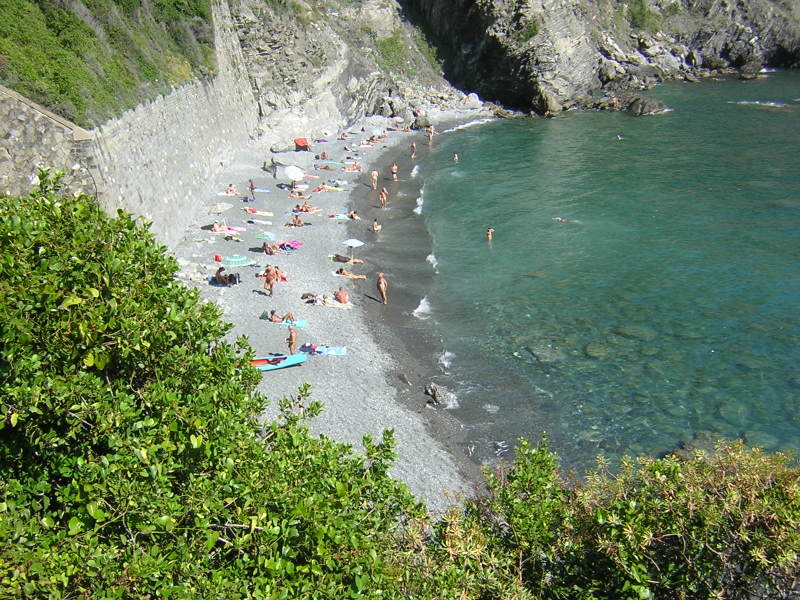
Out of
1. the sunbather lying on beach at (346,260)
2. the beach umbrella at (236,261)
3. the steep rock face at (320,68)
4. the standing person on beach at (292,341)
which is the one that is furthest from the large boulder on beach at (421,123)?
the standing person on beach at (292,341)

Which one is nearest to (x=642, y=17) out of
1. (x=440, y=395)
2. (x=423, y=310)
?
(x=423, y=310)

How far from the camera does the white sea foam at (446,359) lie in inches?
930

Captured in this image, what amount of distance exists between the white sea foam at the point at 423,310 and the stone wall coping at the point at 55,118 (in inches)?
592

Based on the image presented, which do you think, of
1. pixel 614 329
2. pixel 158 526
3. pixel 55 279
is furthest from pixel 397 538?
pixel 614 329

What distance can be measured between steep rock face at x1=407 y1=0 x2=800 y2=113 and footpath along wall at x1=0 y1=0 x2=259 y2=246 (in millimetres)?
34733

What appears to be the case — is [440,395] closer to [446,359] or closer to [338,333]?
[446,359]

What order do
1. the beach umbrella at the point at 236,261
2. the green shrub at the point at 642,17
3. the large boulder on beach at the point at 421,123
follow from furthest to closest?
the green shrub at the point at 642,17 < the large boulder on beach at the point at 421,123 < the beach umbrella at the point at 236,261

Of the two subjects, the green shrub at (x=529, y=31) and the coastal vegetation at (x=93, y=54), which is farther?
the green shrub at (x=529, y=31)

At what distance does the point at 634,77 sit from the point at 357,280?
63.9 m

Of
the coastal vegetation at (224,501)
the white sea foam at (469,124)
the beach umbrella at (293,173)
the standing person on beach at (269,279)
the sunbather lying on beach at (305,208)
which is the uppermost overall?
the coastal vegetation at (224,501)

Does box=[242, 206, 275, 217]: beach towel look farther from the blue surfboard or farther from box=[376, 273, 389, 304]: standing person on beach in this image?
the blue surfboard

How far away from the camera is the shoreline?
18.7 m

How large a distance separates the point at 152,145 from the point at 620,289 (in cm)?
2387

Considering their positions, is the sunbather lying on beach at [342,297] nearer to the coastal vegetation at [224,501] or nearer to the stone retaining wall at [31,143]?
the stone retaining wall at [31,143]
